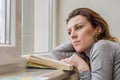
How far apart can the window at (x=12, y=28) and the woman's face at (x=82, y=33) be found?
1.23 feet

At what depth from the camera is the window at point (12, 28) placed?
1.03 meters

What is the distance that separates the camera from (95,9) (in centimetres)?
186

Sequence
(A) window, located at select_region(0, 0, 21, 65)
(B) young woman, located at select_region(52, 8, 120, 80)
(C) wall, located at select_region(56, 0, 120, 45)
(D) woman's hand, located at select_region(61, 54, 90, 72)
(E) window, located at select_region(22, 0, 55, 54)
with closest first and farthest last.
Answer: (A) window, located at select_region(0, 0, 21, 65)
(B) young woman, located at select_region(52, 8, 120, 80)
(D) woman's hand, located at select_region(61, 54, 90, 72)
(E) window, located at select_region(22, 0, 55, 54)
(C) wall, located at select_region(56, 0, 120, 45)

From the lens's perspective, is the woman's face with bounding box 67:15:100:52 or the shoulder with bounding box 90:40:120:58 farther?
the woman's face with bounding box 67:15:100:52

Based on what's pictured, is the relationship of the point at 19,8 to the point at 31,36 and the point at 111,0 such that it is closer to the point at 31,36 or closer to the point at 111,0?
the point at 31,36

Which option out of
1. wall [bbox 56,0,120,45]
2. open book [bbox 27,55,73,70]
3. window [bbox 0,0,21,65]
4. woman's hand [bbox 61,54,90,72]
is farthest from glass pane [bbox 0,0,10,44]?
wall [bbox 56,0,120,45]

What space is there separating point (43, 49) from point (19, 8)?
85 centimetres

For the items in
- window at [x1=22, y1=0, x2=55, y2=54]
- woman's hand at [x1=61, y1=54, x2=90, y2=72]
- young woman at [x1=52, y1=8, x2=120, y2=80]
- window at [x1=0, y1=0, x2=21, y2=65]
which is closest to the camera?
window at [x1=0, y1=0, x2=21, y2=65]

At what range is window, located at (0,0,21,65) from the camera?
3.37 ft

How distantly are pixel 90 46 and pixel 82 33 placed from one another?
0.27ft

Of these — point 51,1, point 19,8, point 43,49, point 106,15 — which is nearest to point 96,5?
point 106,15

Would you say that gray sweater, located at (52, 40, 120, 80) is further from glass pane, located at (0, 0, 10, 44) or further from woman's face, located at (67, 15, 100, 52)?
glass pane, located at (0, 0, 10, 44)

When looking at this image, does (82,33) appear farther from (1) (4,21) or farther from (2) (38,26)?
(2) (38,26)

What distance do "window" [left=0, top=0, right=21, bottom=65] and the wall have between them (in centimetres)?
87
